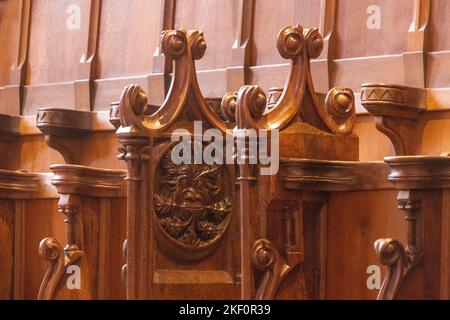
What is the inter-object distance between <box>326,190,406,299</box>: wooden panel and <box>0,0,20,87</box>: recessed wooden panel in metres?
2.68

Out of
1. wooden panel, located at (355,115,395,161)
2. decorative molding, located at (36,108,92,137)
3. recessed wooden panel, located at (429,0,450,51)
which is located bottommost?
wooden panel, located at (355,115,395,161)

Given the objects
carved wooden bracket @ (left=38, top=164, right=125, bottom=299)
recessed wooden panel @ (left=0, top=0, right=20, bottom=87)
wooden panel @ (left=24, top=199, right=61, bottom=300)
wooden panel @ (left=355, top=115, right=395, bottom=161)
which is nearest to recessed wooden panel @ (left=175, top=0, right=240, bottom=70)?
carved wooden bracket @ (left=38, top=164, right=125, bottom=299)

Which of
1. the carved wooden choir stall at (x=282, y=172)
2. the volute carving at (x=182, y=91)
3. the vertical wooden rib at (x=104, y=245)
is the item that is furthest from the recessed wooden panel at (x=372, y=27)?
the vertical wooden rib at (x=104, y=245)

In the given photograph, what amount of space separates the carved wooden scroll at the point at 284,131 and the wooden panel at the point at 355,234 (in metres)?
0.09

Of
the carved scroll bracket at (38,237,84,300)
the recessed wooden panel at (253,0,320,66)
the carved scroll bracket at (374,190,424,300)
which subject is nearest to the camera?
the carved scroll bracket at (374,190,424,300)

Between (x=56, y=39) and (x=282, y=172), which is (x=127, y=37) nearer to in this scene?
(x=56, y=39)

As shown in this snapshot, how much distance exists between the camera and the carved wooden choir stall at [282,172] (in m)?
4.47

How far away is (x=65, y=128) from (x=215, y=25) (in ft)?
2.90

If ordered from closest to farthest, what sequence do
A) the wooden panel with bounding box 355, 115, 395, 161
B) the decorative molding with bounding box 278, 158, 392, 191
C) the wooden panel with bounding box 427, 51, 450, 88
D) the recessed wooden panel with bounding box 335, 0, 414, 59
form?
1. the decorative molding with bounding box 278, 158, 392, 191
2. the wooden panel with bounding box 427, 51, 450, 88
3. the wooden panel with bounding box 355, 115, 395, 161
4. the recessed wooden panel with bounding box 335, 0, 414, 59

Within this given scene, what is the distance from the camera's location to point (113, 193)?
5578 millimetres

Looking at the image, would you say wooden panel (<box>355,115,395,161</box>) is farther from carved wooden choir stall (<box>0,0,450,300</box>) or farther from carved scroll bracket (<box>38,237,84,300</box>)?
carved scroll bracket (<box>38,237,84,300</box>)

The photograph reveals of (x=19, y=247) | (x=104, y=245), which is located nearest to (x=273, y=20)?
(x=104, y=245)

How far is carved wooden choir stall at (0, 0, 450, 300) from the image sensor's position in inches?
176

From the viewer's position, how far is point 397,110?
4.79m
